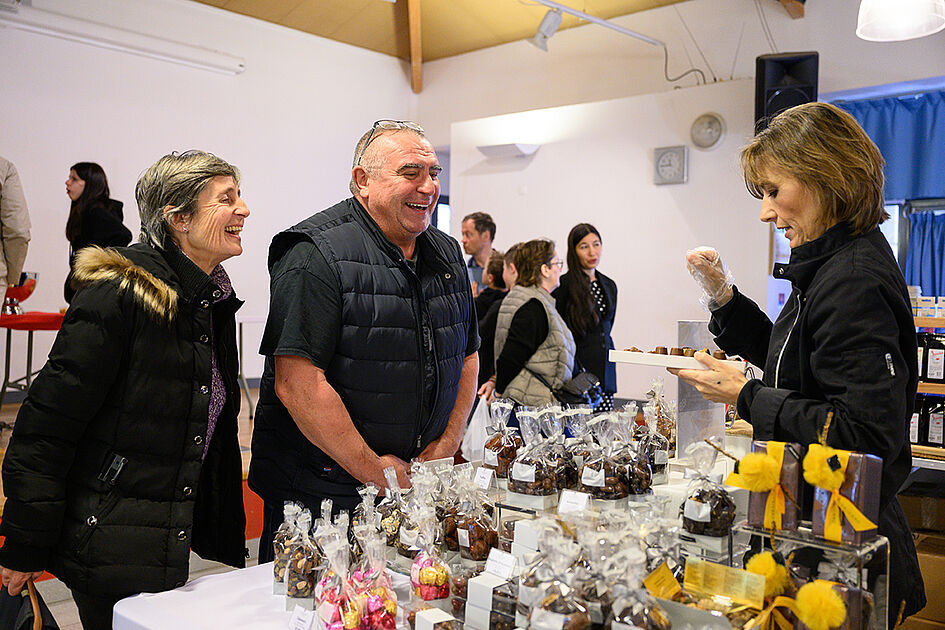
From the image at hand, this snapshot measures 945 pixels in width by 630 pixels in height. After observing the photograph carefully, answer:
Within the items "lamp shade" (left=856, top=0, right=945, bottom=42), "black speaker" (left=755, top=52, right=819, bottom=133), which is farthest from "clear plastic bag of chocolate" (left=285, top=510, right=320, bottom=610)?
"black speaker" (left=755, top=52, right=819, bottom=133)

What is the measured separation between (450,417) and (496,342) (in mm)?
1958

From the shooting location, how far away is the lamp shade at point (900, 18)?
3.01 meters

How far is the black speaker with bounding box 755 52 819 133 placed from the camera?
601 cm

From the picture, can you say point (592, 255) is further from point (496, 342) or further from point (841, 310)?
point (841, 310)

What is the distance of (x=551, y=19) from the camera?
736 cm

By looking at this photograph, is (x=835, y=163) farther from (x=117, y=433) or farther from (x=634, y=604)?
(x=117, y=433)

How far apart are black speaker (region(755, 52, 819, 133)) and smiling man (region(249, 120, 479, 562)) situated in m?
4.67

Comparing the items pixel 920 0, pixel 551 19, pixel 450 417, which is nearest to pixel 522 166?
pixel 551 19

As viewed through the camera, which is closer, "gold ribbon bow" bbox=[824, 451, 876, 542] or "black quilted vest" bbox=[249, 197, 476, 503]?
"gold ribbon bow" bbox=[824, 451, 876, 542]

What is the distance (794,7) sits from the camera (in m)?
6.94

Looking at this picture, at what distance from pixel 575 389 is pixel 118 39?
20.6 feet

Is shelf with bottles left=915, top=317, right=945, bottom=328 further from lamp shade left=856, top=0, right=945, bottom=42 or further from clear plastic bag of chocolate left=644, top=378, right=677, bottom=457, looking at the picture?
clear plastic bag of chocolate left=644, top=378, right=677, bottom=457

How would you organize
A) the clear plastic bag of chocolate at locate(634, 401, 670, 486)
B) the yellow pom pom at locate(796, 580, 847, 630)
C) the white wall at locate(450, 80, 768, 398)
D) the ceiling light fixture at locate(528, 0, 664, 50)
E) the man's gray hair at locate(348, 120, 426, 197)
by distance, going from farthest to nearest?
1. the ceiling light fixture at locate(528, 0, 664, 50)
2. the white wall at locate(450, 80, 768, 398)
3. the man's gray hair at locate(348, 120, 426, 197)
4. the clear plastic bag of chocolate at locate(634, 401, 670, 486)
5. the yellow pom pom at locate(796, 580, 847, 630)

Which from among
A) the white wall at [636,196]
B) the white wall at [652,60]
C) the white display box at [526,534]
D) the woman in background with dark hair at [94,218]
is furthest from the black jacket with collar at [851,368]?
the white wall at [652,60]
